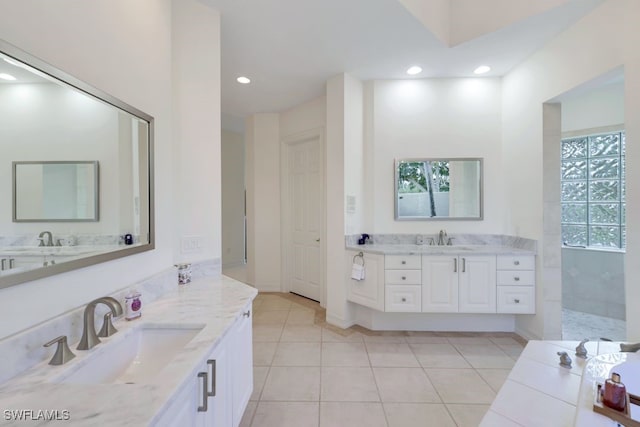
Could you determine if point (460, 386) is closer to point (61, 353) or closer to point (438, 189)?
point (438, 189)

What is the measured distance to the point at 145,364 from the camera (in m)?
1.20

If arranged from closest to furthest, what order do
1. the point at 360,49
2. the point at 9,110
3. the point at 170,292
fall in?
the point at 9,110 → the point at 170,292 → the point at 360,49

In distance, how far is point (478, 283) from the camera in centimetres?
273

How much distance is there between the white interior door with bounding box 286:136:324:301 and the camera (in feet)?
12.7

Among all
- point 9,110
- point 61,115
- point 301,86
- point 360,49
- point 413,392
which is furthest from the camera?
point 301,86

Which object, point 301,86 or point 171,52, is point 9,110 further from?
point 301,86

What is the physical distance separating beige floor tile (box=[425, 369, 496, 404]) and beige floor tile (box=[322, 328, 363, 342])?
79 cm

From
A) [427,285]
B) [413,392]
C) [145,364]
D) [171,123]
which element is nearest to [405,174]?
[427,285]

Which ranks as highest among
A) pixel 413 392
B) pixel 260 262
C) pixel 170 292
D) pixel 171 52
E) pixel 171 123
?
pixel 171 52

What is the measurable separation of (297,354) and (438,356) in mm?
A: 1309

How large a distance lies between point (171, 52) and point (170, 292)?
1584 mm

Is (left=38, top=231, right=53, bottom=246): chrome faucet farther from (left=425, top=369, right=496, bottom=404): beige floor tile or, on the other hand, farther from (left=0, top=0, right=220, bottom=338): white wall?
(left=425, top=369, right=496, bottom=404): beige floor tile

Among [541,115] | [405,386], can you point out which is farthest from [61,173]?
[541,115]

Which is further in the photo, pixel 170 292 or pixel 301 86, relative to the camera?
pixel 301 86
